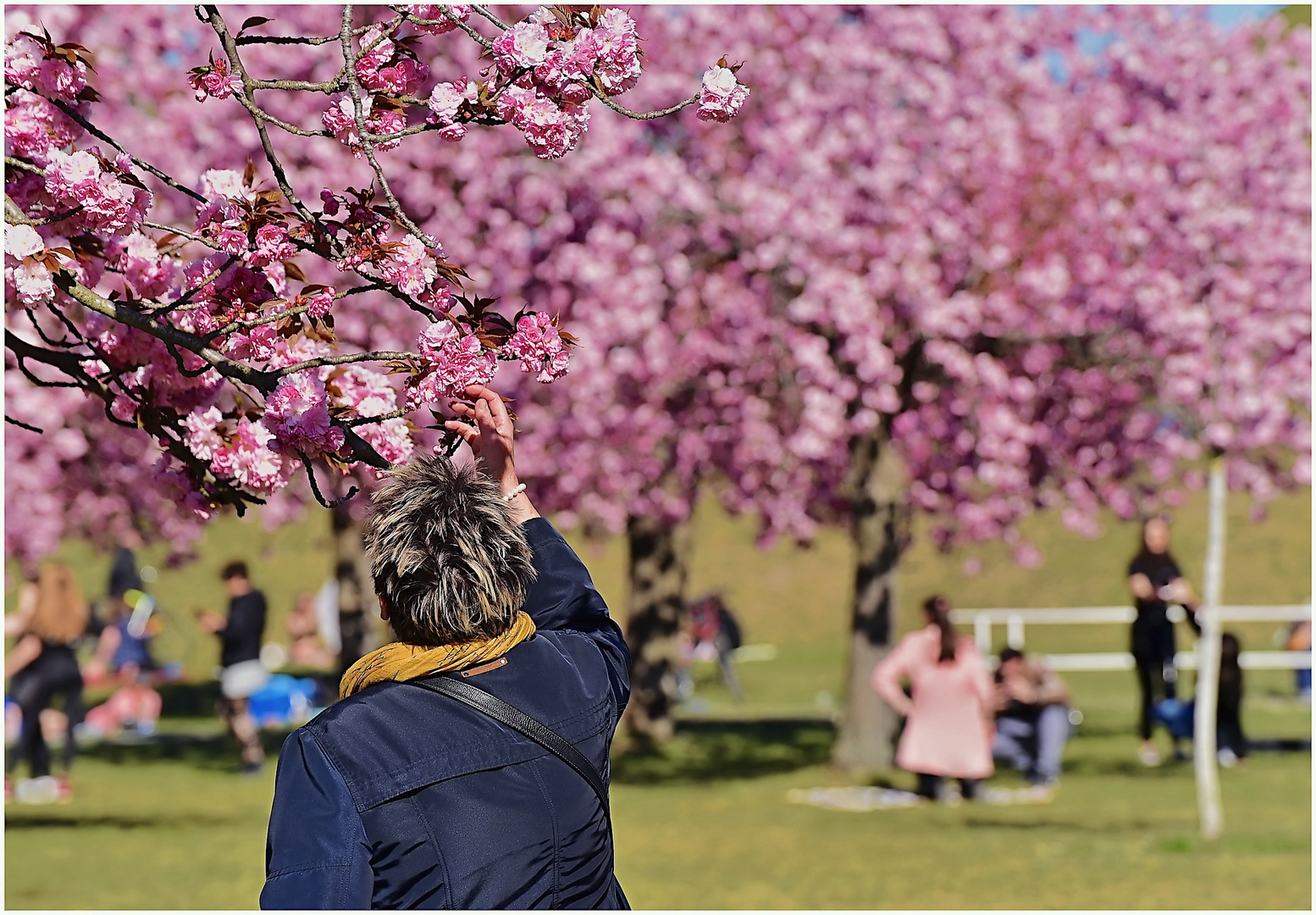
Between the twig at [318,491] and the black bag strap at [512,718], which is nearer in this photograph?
the black bag strap at [512,718]

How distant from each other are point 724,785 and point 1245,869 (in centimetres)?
682

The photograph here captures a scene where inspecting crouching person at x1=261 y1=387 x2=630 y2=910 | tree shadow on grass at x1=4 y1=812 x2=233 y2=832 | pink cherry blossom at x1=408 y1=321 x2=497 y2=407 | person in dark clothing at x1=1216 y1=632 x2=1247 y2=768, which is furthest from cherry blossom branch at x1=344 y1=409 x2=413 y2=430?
person in dark clothing at x1=1216 y1=632 x2=1247 y2=768

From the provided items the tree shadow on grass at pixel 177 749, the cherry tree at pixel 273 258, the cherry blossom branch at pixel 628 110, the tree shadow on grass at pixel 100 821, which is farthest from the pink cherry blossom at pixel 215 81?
the tree shadow on grass at pixel 177 749

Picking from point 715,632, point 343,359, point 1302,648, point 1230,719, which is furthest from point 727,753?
point 343,359

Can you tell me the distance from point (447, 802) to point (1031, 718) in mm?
13469

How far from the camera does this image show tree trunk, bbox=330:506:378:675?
19500mm

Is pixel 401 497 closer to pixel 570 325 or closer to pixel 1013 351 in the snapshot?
pixel 570 325

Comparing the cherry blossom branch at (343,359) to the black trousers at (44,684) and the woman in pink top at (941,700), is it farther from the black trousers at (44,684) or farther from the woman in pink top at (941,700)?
the black trousers at (44,684)

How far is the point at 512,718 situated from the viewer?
3.15 m

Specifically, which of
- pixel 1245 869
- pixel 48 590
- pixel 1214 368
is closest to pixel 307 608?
pixel 48 590

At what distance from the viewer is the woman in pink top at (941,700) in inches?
553

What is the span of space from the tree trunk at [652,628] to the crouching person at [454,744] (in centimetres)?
1755

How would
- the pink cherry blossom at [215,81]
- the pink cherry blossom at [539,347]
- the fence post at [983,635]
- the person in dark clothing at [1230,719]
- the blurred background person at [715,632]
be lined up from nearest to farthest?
the pink cherry blossom at [539,347]
the pink cherry blossom at [215,81]
the person in dark clothing at [1230,719]
the fence post at [983,635]
the blurred background person at [715,632]

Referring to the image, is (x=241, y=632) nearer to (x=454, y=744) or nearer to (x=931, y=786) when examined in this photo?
(x=931, y=786)
